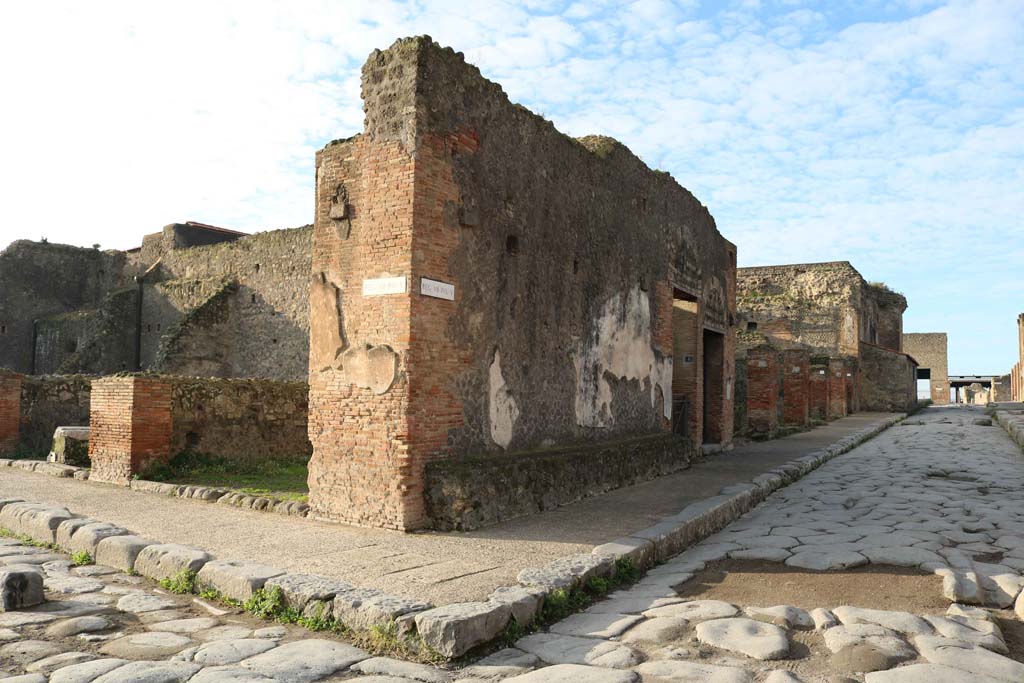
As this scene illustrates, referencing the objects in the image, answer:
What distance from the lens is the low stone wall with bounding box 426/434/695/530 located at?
5652 mm

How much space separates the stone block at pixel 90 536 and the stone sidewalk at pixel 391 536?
224mm

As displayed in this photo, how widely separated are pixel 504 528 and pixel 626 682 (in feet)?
9.51

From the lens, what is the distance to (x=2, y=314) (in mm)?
22531

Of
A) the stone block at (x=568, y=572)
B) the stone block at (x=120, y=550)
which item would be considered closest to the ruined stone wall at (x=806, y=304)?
the stone block at (x=568, y=572)

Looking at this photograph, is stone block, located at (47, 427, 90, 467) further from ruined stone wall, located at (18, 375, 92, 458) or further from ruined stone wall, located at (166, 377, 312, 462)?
ruined stone wall, located at (166, 377, 312, 462)

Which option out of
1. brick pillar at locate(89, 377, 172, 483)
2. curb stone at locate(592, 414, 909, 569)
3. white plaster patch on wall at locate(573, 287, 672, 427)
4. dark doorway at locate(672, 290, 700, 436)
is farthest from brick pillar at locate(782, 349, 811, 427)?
brick pillar at locate(89, 377, 172, 483)

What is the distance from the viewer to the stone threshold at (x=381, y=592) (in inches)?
133

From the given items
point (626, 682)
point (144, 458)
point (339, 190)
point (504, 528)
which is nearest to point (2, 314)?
point (144, 458)

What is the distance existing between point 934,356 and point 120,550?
2047 inches

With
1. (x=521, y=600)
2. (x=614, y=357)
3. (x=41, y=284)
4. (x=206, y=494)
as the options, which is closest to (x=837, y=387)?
(x=614, y=357)

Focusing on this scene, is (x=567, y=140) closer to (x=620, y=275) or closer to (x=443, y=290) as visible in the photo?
(x=620, y=275)

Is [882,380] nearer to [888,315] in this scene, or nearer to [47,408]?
[888,315]

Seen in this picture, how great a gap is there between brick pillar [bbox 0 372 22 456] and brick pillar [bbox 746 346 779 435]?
521 inches

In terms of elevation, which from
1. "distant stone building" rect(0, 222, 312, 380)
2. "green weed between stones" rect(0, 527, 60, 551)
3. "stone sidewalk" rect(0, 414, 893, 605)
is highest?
"distant stone building" rect(0, 222, 312, 380)
